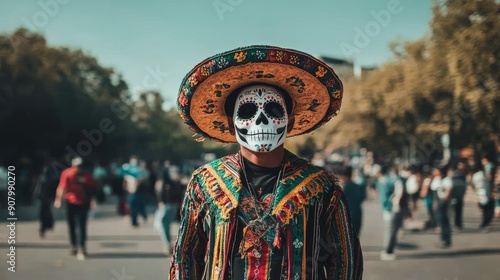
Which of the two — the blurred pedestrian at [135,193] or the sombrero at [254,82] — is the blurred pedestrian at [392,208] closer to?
the blurred pedestrian at [135,193]

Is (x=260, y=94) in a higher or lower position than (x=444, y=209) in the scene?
higher

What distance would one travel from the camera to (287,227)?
7.77ft

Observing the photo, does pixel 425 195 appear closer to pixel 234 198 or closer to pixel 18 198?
pixel 234 198

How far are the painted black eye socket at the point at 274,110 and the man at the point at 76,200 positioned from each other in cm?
669

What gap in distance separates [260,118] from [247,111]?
0.10 m

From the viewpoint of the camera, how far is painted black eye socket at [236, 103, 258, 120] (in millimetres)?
2596

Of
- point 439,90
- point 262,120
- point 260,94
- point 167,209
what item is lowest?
point 167,209

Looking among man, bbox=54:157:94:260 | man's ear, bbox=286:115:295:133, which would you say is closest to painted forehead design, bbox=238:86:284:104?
man's ear, bbox=286:115:295:133

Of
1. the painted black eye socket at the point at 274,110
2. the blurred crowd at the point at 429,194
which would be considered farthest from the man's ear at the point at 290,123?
the blurred crowd at the point at 429,194

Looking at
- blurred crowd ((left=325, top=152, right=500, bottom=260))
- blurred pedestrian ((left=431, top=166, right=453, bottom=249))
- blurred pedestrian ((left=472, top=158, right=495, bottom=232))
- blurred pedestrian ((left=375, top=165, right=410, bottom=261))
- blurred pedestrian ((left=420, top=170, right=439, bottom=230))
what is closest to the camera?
blurred crowd ((left=325, top=152, right=500, bottom=260))

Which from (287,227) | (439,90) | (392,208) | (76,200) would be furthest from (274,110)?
(439,90)

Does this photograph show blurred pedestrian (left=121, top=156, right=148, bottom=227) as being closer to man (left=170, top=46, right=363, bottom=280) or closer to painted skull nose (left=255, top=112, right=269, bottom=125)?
man (left=170, top=46, right=363, bottom=280)

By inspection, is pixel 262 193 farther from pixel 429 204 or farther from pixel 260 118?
pixel 429 204

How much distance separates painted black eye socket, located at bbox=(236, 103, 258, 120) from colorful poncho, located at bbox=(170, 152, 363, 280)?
22cm
